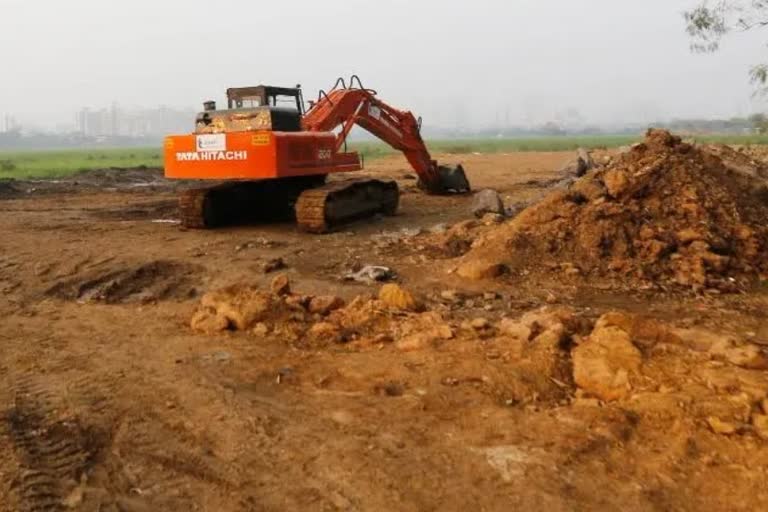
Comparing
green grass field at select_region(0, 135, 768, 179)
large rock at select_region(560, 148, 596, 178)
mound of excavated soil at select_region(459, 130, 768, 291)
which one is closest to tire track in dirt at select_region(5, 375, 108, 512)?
mound of excavated soil at select_region(459, 130, 768, 291)

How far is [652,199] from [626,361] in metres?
4.51

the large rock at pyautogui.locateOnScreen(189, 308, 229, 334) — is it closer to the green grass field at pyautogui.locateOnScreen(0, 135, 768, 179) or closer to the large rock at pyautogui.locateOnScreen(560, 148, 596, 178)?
the large rock at pyautogui.locateOnScreen(560, 148, 596, 178)

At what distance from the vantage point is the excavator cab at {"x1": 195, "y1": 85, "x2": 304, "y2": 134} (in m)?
11.4

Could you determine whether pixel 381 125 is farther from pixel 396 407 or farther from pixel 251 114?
pixel 396 407

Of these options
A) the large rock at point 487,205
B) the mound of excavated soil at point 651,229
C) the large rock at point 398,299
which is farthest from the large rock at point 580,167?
the large rock at point 398,299

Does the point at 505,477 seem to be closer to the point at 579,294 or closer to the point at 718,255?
the point at 579,294

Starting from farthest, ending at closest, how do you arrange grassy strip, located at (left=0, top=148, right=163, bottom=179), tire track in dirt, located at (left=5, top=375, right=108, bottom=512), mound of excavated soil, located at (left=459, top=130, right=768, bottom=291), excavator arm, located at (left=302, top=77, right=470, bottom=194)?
grassy strip, located at (left=0, top=148, right=163, bottom=179) < excavator arm, located at (left=302, top=77, right=470, bottom=194) < mound of excavated soil, located at (left=459, top=130, right=768, bottom=291) < tire track in dirt, located at (left=5, top=375, right=108, bottom=512)

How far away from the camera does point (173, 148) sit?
38.1ft

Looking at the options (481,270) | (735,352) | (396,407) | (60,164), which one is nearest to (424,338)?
(396,407)

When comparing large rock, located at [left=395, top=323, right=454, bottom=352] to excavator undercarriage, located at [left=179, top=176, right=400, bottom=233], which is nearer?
large rock, located at [left=395, top=323, right=454, bottom=352]

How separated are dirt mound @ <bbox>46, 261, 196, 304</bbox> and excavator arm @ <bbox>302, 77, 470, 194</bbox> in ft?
14.8

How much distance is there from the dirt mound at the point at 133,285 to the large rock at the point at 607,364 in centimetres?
435

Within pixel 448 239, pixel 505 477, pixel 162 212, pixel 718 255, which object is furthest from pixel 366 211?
pixel 505 477

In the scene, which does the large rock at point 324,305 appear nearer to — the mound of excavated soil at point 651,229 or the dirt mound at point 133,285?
the dirt mound at point 133,285
